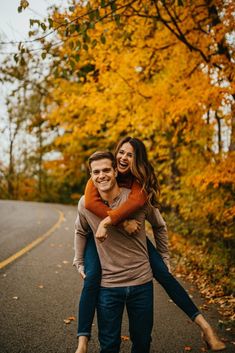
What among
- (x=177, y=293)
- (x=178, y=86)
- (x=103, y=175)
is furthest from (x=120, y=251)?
(x=178, y=86)

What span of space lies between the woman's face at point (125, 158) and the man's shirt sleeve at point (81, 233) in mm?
481

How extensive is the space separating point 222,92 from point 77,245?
4.53m

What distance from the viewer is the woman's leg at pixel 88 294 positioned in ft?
8.83

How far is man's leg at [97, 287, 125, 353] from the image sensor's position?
2561 mm

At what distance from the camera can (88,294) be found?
8.89 ft

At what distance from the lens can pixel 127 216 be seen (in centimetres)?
264

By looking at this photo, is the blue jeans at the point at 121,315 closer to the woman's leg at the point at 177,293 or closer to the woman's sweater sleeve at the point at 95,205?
the woman's leg at the point at 177,293

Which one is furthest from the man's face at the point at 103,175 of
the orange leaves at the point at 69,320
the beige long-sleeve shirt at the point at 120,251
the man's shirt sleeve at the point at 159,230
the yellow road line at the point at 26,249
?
the yellow road line at the point at 26,249

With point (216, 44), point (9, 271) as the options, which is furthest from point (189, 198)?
point (9, 271)

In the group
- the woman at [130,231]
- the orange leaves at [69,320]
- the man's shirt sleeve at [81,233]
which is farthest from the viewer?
the orange leaves at [69,320]

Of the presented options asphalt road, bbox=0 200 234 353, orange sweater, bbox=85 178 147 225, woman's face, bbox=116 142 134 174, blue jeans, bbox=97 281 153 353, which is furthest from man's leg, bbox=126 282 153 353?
asphalt road, bbox=0 200 234 353

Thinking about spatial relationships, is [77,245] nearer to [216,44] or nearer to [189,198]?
[216,44]

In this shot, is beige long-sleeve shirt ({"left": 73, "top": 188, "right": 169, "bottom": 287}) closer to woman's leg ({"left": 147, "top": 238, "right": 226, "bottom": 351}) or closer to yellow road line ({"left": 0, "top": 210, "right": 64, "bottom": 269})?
woman's leg ({"left": 147, "top": 238, "right": 226, "bottom": 351})

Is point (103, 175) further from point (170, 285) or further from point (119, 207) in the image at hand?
point (170, 285)
